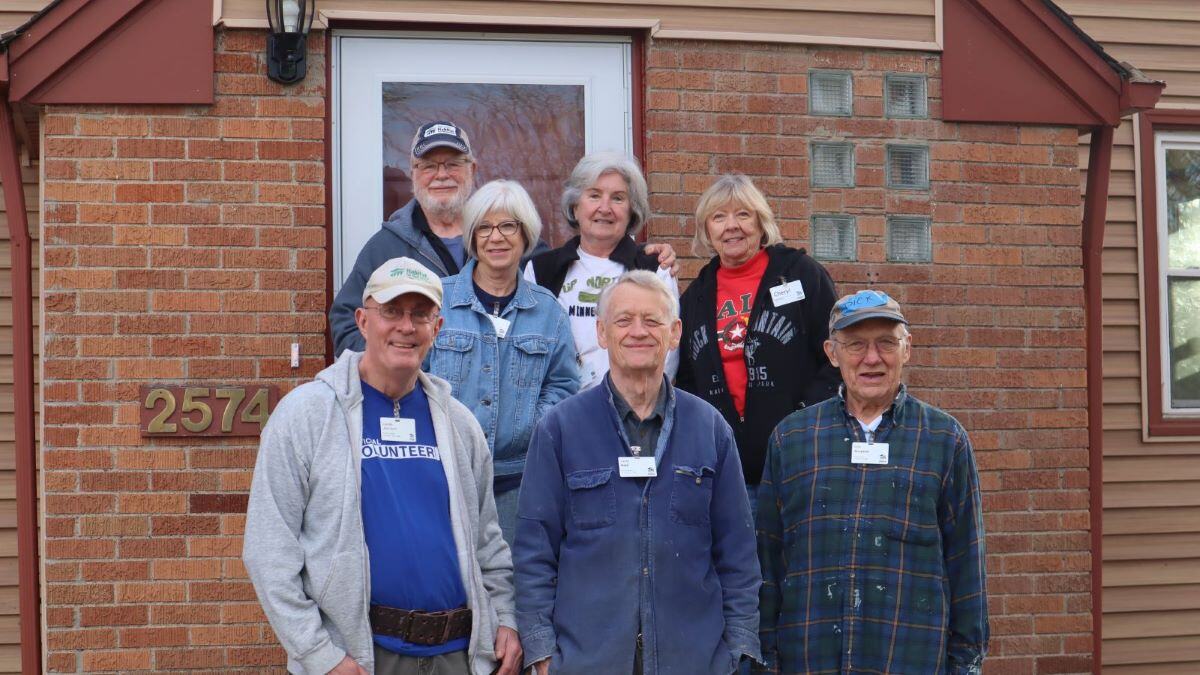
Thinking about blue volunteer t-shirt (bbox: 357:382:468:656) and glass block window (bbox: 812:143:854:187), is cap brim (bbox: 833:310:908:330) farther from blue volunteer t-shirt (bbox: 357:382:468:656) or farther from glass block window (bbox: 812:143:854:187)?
glass block window (bbox: 812:143:854:187)

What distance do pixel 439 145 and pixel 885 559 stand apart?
2295 mm

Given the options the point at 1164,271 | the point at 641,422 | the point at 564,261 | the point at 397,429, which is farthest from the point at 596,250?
the point at 1164,271

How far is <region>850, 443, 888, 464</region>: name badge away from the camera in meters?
3.89

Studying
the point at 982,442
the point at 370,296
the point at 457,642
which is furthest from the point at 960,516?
Answer: the point at 982,442

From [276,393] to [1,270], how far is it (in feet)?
6.66

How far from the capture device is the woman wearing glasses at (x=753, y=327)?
15.2ft

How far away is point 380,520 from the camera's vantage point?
3523 millimetres

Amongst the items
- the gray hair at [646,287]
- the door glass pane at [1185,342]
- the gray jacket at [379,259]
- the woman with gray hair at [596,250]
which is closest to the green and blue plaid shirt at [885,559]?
the gray hair at [646,287]

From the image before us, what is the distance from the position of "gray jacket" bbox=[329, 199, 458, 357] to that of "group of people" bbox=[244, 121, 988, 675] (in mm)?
537

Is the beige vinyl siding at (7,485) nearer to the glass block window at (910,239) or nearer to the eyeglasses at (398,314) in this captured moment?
the eyeglasses at (398,314)

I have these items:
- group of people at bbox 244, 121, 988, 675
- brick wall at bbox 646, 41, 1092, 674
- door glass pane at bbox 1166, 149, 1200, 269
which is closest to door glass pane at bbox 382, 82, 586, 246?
brick wall at bbox 646, 41, 1092, 674

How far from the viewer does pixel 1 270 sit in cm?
662

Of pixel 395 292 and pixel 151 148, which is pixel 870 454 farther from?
pixel 151 148

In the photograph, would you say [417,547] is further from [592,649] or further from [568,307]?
[568,307]
